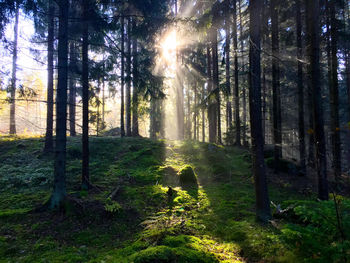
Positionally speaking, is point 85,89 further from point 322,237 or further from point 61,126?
point 322,237

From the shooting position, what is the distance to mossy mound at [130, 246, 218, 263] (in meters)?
4.00

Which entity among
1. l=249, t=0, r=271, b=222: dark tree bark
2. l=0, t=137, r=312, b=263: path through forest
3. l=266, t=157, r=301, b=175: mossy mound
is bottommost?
l=0, t=137, r=312, b=263: path through forest

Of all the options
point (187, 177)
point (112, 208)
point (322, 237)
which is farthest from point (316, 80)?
point (112, 208)

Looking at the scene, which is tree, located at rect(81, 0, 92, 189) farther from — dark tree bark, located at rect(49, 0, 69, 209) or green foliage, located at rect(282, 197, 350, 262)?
green foliage, located at rect(282, 197, 350, 262)

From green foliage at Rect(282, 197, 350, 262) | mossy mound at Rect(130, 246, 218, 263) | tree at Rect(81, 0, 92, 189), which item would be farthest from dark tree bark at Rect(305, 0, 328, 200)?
tree at Rect(81, 0, 92, 189)

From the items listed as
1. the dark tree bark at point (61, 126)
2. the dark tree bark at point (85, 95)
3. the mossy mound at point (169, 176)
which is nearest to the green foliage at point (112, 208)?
the dark tree bark at point (61, 126)

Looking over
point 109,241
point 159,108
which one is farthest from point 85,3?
point 159,108

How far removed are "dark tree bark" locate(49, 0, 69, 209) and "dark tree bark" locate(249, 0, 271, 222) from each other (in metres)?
6.30

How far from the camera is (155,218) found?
669cm

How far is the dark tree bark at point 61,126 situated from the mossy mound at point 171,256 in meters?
4.14

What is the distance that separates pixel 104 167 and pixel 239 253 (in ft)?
30.4

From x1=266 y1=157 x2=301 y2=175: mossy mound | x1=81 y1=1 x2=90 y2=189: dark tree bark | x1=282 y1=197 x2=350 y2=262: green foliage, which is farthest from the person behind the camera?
x1=266 y1=157 x2=301 y2=175: mossy mound

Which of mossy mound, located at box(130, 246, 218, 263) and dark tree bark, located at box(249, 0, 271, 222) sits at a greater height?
dark tree bark, located at box(249, 0, 271, 222)

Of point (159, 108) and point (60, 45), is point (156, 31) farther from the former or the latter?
point (159, 108)
